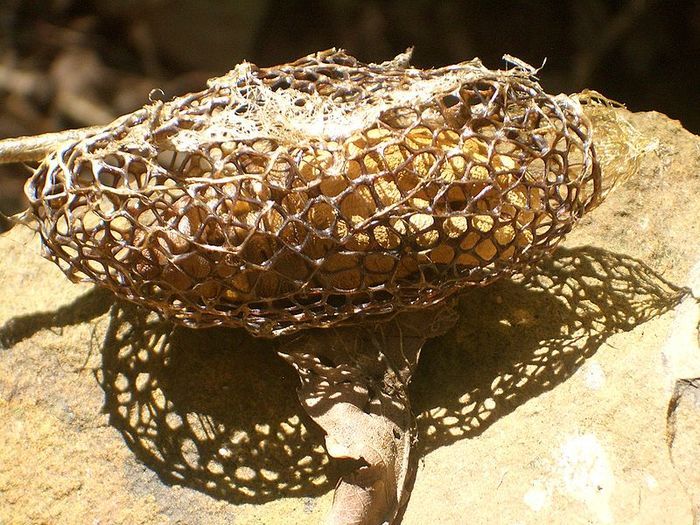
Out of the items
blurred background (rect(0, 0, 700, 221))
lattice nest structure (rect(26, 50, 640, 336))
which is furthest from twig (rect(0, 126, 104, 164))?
blurred background (rect(0, 0, 700, 221))

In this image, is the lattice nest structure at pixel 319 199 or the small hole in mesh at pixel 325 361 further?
the small hole in mesh at pixel 325 361

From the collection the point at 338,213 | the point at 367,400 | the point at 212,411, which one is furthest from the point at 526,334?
the point at 212,411

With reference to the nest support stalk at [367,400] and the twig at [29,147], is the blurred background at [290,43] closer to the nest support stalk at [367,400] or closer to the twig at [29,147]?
the twig at [29,147]

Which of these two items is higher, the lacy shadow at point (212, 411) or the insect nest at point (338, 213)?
the insect nest at point (338, 213)

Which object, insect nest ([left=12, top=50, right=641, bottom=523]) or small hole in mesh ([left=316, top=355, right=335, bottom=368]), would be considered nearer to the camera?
insect nest ([left=12, top=50, right=641, bottom=523])

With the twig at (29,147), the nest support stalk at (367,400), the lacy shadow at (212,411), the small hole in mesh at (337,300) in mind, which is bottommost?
the lacy shadow at (212,411)

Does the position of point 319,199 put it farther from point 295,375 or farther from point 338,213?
point 295,375

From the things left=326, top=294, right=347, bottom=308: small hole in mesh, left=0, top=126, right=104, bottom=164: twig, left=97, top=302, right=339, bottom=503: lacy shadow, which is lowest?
left=97, top=302, right=339, bottom=503: lacy shadow

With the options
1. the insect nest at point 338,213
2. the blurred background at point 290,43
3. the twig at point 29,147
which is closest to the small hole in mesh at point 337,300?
the insect nest at point 338,213

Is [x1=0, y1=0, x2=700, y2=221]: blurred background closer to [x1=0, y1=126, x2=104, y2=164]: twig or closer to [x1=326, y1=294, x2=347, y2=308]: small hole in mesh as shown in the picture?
[x1=0, y1=126, x2=104, y2=164]: twig
